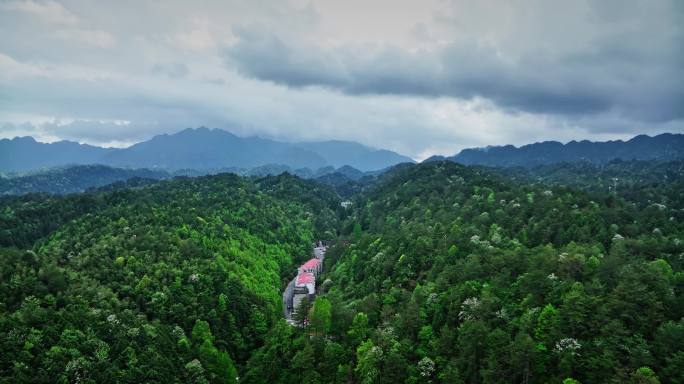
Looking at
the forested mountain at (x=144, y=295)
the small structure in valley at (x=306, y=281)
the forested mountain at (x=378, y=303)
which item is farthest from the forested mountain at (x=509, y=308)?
the forested mountain at (x=144, y=295)

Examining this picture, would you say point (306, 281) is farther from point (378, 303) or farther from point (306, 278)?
point (378, 303)

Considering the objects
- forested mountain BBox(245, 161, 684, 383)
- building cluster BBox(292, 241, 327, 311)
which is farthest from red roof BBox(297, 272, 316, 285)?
Result: forested mountain BBox(245, 161, 684, 383)

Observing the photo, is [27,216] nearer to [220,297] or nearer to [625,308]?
[220,297]

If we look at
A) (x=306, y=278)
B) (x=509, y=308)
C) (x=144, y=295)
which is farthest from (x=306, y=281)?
(x=509, y=308)

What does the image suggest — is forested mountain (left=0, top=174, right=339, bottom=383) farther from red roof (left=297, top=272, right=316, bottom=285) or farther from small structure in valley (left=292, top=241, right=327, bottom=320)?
red roof (left=297, top=272, right=316, bottom=285)

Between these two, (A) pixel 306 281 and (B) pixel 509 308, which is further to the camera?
(A) pixel 306 281
